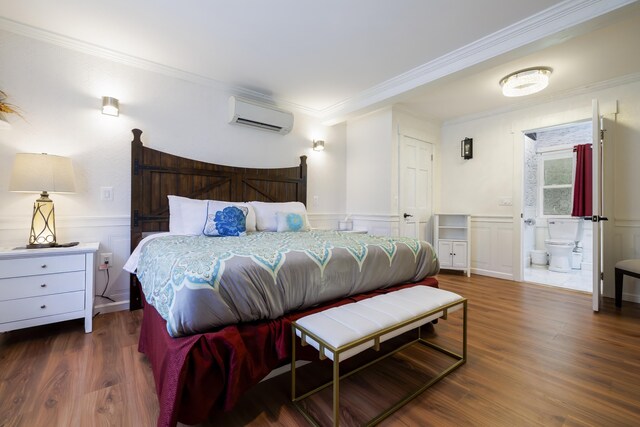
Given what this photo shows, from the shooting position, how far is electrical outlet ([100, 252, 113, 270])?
262 centimetres

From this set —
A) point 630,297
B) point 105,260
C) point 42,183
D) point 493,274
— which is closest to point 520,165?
point 493,274

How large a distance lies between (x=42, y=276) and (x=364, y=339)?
2418mm

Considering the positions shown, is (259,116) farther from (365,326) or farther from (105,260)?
(365,326)

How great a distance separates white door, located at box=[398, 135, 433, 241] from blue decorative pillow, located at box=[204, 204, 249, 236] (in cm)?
242

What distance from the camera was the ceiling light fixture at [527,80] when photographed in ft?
9.32

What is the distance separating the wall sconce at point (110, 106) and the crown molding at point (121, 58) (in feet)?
1.46

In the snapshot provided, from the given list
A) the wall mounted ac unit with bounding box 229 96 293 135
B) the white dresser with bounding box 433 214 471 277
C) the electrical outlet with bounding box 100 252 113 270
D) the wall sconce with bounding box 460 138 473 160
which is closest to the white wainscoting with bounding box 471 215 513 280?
the white dresser with bounding box 433 214 471 277

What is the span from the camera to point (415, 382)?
1.60m

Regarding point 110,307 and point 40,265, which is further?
point 110,307

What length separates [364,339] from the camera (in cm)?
124

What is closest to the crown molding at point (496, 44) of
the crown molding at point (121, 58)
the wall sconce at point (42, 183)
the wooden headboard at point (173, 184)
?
the crown molding at point (121, 58)

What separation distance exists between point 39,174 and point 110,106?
848mm

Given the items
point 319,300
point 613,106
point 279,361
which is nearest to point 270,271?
point 319,300

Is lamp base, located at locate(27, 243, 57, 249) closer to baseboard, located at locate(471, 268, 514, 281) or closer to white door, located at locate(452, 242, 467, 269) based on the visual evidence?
white door, located at locate(452, 242, 467, 269)
